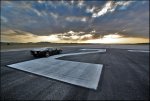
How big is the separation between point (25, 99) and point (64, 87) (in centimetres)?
160

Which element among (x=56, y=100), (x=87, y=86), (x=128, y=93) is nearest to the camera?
(x=56, y=100)

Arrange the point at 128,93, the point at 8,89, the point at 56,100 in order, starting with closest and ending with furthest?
the point at 56,100 → the point at 128,93 → the point at 8,89

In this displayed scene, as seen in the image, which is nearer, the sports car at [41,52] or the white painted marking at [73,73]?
the white painted marking at [73,73]

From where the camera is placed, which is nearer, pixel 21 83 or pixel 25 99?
pixel 25 99

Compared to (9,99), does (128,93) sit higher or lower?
lower

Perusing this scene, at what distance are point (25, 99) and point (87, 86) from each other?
257 centimetres

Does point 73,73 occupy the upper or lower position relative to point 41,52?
lower

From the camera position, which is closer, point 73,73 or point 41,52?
point 73,73

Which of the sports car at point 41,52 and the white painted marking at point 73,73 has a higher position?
the sports car at point 41,52

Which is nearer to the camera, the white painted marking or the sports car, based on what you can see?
the white painted marking

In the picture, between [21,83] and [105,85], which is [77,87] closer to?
[105,85]

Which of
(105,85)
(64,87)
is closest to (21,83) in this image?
(64,87)

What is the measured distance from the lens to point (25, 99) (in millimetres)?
3543

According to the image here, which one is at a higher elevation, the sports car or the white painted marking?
the sports car
